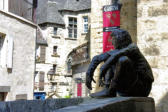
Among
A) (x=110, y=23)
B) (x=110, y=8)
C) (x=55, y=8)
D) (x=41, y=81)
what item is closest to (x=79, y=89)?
(x=41, y=81)

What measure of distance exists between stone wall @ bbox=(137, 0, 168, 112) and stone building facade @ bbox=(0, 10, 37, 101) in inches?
244

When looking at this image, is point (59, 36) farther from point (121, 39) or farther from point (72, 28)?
point (121, 39)

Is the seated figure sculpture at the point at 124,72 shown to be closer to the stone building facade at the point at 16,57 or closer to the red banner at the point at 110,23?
the red banner at the point at 110,23

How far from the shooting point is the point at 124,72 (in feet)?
12.2

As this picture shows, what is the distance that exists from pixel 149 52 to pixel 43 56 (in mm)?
33564

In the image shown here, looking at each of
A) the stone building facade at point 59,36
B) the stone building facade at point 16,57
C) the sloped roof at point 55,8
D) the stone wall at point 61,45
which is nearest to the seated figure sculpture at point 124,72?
the stone building facade at point 16,57

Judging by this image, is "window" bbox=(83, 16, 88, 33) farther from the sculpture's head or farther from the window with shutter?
the sculpture's head

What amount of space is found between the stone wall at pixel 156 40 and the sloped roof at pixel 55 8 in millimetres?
33242

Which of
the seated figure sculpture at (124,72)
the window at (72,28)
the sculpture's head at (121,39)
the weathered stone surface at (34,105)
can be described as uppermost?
the window at (72,28)

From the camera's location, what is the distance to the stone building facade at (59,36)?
4050 centimetres

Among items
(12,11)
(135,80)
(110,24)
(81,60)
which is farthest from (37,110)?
(81,60)

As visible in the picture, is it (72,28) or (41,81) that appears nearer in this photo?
(41,81)

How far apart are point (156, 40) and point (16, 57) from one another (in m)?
7.02

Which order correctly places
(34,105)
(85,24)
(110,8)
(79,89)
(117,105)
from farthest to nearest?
(85,24), (79,89), (110,8), (34,105), (117,105)
